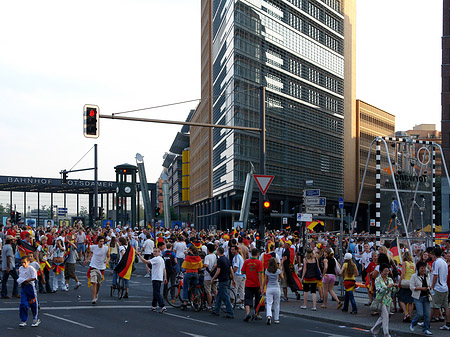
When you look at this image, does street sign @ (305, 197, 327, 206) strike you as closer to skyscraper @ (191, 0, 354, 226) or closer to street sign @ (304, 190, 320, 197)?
street sign @ (304, 190, 320, 197)

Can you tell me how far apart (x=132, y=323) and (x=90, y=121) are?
692 centimetres

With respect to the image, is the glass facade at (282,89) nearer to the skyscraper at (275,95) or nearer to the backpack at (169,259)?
the skyscraper at (275,95)

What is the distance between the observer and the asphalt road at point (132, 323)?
13174mm

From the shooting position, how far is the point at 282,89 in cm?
7575

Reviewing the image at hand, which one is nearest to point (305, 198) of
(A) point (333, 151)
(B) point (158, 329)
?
(B) point (158, 329)

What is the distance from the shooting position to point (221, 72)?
77375 millimetres

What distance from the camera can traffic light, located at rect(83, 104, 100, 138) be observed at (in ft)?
62.3

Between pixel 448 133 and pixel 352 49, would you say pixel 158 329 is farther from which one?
pixel 352 49

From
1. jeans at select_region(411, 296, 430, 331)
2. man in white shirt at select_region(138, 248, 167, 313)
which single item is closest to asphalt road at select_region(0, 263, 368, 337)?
man in white shirt at select_region(138, 248, 167, 313)

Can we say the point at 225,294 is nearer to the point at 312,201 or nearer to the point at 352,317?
the point at 352,317

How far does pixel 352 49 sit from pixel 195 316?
286 feet

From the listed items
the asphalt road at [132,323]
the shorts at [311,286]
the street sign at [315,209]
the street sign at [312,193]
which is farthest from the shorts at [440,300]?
the street sign at [312,193]

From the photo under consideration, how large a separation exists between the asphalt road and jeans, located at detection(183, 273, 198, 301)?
1.56 feet

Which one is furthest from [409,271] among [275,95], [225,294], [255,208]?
[275,95]
